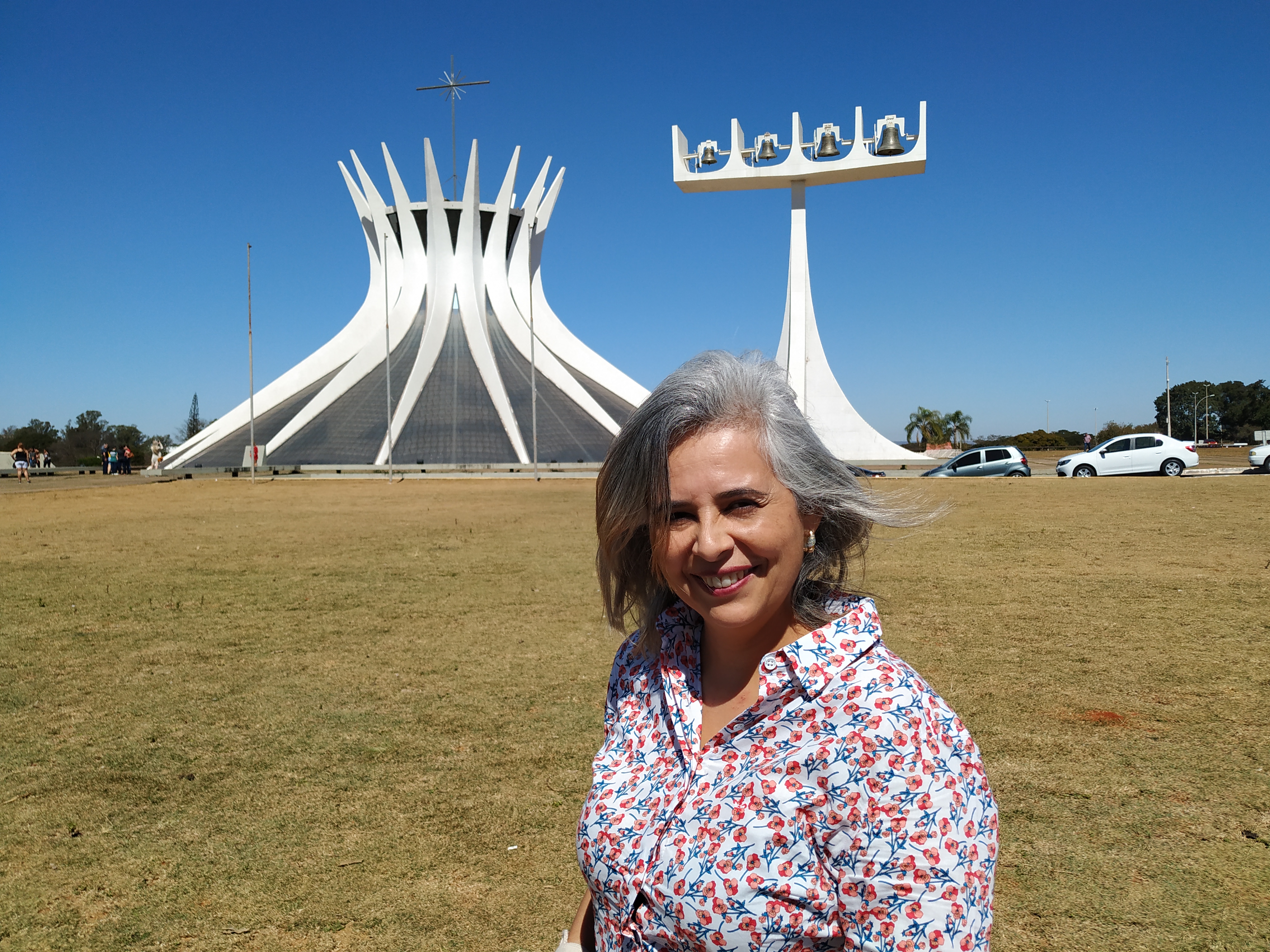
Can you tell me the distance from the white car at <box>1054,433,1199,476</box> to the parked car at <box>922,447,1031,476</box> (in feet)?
2.26

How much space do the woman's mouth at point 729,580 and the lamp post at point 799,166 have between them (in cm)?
1945

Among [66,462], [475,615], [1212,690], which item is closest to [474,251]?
[66,462]

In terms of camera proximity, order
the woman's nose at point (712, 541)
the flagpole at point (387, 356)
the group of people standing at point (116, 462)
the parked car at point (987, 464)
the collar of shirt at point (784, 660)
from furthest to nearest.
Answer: the group of people standing at point (116, 462) < the flagpole at point (387, 356) < the parked car at point (987, 464) < the woman's nose at point (712, 541) < the collar of shirt at point (784, 660)

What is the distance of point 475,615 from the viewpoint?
18.0ft

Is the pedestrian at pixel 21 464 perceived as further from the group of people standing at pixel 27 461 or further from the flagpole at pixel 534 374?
the flagpole at pixel 534 374

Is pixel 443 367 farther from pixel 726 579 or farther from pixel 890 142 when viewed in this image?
pixel 726 579

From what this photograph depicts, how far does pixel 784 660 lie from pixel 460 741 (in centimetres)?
246

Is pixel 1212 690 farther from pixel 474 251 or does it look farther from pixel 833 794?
pixel 474 251

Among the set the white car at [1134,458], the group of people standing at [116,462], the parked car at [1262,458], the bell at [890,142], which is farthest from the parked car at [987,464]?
the group of people standing at [116,462]

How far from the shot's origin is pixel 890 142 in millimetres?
20406

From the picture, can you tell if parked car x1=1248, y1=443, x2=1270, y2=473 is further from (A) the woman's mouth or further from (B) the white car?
(A) the woman's mouth

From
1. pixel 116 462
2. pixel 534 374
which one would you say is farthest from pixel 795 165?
pixel 116 462

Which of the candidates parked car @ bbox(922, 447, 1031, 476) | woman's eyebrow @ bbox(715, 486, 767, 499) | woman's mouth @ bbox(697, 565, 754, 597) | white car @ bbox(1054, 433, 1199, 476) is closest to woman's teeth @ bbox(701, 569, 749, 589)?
woman's mouth @ bbox(697, 565, 754, 597)

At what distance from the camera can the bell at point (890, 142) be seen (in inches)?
→ 803
